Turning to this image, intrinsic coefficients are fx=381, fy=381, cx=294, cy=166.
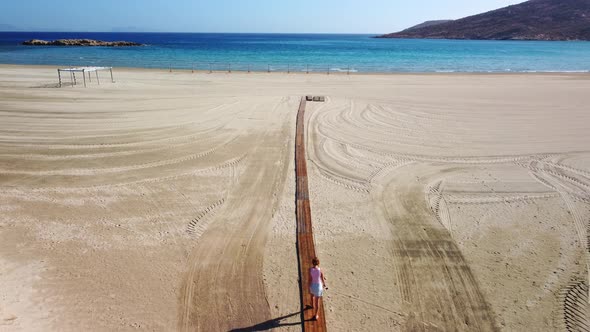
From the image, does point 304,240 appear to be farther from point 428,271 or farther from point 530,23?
point 530,23

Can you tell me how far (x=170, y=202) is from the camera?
10.3m

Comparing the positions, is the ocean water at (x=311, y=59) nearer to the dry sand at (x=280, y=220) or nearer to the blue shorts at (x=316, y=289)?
the dry sand at (x=280, y=220)

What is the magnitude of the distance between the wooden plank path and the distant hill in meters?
149

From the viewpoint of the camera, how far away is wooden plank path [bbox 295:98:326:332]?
628cm

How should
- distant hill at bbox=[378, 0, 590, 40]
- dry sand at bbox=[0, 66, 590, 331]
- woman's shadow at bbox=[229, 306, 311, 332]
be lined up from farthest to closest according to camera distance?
distant hill at bbox=[378, 0, 590, 40] → dry sand at bbox=[0, 66, 590, 331] → woman's shadow at bbox=[229, 306, 311, 332]

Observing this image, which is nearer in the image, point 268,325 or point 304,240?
point 268,325

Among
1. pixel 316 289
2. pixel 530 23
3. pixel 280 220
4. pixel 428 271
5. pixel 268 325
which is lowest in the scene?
pixel 268 325

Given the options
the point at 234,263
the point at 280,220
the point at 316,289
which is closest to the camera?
the point at 316,289

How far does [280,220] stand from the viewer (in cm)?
937

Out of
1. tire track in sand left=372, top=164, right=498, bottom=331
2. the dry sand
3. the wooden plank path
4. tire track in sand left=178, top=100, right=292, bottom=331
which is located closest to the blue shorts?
the wooden plank path

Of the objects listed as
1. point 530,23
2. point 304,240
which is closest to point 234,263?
point 304,240

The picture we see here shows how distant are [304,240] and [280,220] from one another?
1.06 m

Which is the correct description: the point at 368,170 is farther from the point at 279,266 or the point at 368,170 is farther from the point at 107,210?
the point at 107,210

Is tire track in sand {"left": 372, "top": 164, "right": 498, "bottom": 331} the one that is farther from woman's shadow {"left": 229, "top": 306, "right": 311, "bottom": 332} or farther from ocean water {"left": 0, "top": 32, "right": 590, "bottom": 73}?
ocean water {"left": 0, "top": 32, "right": 590, "bottom": 73}
